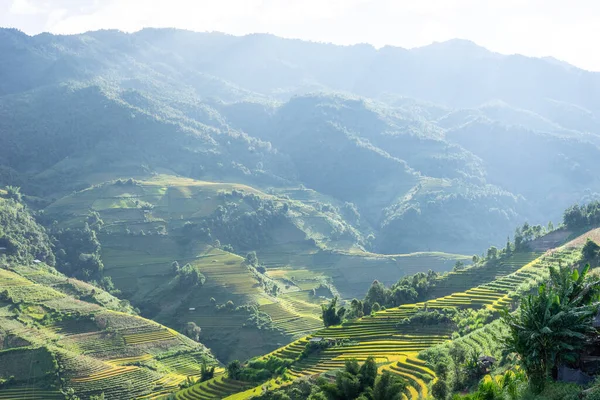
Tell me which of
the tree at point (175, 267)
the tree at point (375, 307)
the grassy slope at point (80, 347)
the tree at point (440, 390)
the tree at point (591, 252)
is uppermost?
the tree at point (591, 252)

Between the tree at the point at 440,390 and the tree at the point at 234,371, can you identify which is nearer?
the tree at the point at 440,390

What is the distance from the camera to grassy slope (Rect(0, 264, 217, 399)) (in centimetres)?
6378

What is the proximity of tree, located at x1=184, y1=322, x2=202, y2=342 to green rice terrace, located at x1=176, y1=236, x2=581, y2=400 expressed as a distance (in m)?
32.0

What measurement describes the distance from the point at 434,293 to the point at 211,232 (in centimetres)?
7683

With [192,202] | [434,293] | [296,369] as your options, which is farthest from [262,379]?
A: [192,202]

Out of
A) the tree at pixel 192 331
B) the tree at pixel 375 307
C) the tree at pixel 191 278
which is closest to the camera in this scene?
the tree at pixel 375 307

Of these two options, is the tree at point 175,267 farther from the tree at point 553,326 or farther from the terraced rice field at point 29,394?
the tree at point 553,326

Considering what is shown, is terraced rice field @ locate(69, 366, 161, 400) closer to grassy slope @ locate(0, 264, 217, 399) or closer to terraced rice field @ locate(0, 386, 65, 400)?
grassy slope @ locate(0, 264, 217, 399)

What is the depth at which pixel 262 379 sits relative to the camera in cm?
5312

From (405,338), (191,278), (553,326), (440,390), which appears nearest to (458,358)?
(440,390)

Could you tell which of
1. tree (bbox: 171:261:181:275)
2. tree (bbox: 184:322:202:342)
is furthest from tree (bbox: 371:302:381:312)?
tree (bbox: 171:261:181:275)

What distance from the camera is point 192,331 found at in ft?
294

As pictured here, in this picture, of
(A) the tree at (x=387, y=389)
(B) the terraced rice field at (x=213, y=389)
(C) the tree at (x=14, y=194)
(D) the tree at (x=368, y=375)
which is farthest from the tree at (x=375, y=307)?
(C) the tree at (x=14, y=194)

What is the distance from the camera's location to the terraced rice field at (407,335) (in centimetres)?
4153
